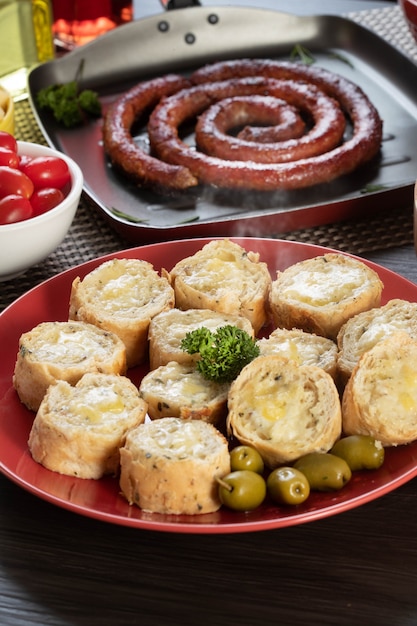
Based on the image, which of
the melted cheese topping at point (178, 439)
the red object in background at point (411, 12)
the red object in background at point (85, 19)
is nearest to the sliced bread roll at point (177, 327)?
the melted cheese topping at point (178, 439)

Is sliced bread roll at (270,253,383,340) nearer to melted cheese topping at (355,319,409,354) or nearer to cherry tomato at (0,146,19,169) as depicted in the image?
melted cheese topping at (355,319,409,354)

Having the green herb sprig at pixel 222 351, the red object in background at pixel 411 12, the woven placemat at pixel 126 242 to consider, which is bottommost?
the woven placemat at pixel 126 242

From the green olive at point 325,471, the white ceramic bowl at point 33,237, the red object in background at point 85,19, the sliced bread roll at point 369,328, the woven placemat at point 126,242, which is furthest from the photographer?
the red object in background at point 85,19

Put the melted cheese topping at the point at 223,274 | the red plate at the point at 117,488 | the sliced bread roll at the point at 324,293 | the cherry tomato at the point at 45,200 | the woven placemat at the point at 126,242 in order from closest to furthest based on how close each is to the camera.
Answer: the red plate at the point at 117,488 < the sliced bread roll at the point at 324,293 < the melted cheese topping at the point at 223,274 < the cherry tomato at the point at 45,200 < the woven placemat at the point at 126,242

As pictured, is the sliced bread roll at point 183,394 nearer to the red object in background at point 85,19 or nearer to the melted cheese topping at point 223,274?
the melted cheese topping at point 223,274

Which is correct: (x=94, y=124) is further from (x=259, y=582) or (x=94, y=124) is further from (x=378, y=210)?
(x=259, y=582)

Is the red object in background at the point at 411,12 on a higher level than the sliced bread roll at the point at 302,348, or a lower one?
higher

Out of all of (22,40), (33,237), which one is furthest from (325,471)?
(22,40)
